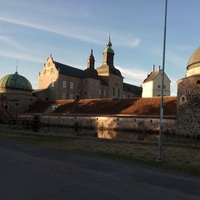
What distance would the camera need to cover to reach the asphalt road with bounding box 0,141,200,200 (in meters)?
6.45

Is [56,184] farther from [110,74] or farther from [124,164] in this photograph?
[110,74]

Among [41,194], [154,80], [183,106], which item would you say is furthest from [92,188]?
[154,80]

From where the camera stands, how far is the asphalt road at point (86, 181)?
645cm

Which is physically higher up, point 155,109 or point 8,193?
point 155,109

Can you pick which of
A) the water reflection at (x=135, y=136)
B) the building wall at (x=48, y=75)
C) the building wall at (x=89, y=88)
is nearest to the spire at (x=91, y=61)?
the building wall at (x=89, y=88)

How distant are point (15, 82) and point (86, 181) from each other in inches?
2121

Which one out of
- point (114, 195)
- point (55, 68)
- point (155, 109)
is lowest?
point (114, 195)

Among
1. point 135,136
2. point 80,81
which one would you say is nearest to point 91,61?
point 80,81

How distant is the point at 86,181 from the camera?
7727 millimetres

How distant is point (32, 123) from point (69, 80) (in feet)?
74.2

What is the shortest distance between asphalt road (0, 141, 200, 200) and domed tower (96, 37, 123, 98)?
68.7m

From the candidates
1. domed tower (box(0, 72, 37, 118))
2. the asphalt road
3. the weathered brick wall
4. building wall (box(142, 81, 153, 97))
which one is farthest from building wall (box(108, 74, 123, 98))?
the asphalt road

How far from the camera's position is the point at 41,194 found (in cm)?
630

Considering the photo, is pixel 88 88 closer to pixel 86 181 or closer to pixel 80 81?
pixel 80 81
